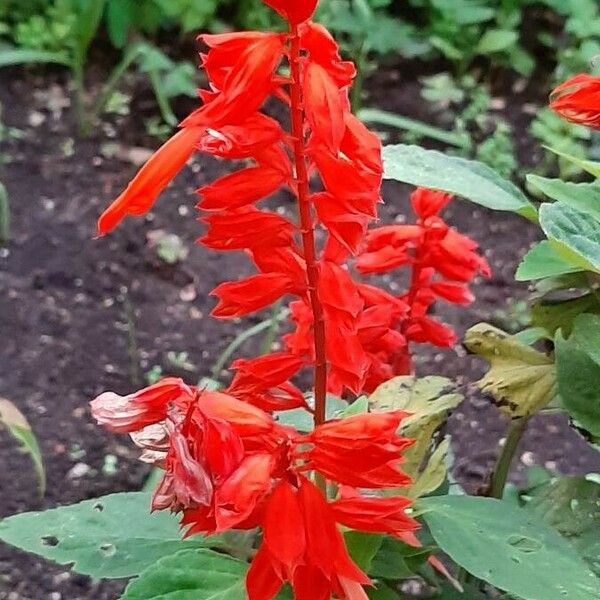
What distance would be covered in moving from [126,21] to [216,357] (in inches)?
32.2

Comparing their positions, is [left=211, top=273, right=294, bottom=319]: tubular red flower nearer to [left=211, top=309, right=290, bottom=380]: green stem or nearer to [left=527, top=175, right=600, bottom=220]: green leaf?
[left=527, top=175, right=600, bottom=220]: green leaf

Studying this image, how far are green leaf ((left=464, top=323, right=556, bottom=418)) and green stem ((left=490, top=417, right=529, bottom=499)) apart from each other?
31 mm

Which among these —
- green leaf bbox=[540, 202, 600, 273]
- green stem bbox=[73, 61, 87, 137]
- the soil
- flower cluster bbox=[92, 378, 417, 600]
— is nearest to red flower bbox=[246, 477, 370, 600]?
flower cluster bbox=[92, 378, 417, 600]

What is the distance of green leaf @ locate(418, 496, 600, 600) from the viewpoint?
68 cm

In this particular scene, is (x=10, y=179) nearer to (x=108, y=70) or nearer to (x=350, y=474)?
(x=108, y=70)

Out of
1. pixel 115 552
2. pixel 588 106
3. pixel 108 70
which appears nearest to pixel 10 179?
pixel 108 70

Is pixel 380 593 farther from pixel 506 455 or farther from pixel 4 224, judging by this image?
pixel 4 224

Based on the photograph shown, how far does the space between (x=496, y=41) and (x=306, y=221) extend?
1.65m

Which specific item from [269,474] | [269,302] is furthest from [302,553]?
[269,302]

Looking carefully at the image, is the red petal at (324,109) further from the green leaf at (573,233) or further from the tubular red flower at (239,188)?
the green leaf at (573,233)

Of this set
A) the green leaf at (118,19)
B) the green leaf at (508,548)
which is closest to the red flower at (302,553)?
the green leaf at (508,548)

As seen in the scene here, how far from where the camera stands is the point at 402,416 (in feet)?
2.00

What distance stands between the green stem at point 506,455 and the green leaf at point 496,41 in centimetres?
140

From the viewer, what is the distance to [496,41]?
7.09ft
